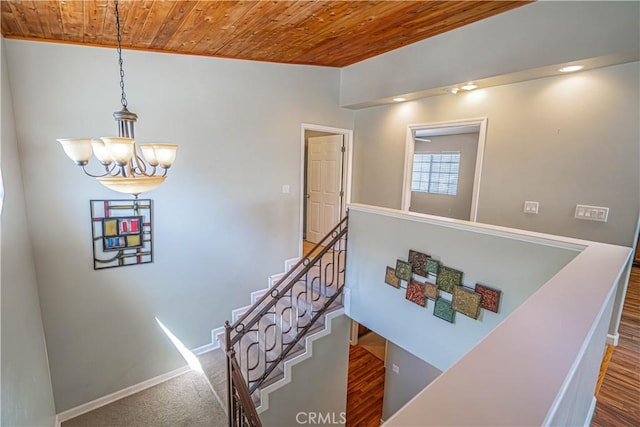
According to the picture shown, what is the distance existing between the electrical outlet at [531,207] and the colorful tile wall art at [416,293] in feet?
4.47

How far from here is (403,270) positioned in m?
2.90

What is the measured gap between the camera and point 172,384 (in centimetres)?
331

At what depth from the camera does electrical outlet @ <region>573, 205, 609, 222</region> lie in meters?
2.56

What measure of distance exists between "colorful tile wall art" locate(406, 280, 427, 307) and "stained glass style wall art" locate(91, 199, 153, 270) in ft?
8.76

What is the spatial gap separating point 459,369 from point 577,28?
2.91 m

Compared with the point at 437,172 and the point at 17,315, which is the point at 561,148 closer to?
the point at 437,172

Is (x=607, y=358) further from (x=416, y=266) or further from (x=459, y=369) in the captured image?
(x=459, y=369)

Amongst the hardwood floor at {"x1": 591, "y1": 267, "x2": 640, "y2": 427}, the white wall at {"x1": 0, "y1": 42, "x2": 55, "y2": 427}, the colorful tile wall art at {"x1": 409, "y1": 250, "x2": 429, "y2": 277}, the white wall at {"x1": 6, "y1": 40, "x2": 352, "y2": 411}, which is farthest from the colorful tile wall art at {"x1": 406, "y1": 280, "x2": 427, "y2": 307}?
the white wall at {"x1": 0, "y1": 42, "x2": 55, "y2": 427}

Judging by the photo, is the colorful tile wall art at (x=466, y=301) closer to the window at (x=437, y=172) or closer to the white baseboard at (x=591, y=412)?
the white baseboard at (x=591, y=412)

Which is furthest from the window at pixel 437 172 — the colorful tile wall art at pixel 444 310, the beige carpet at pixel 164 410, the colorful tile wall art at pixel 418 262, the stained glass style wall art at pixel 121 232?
the beige carpet at pixel 164 410

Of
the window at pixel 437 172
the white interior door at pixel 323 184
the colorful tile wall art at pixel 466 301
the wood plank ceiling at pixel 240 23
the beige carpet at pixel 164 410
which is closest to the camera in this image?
the wood plank ceiling at pixel 240 23

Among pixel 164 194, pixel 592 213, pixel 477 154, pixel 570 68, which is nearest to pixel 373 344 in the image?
pixel 477 154

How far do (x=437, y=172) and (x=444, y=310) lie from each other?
163 inches

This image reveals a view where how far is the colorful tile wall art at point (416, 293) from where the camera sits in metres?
2.76
